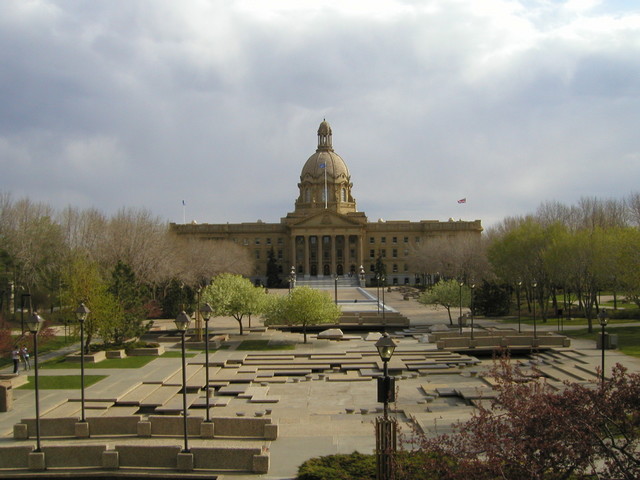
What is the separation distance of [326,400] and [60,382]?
1176 cm

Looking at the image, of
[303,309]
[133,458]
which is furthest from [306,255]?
→ [133,458]

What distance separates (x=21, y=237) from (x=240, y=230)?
7773 cm

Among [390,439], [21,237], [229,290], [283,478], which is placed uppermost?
[21,237]

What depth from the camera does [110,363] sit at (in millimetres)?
32500

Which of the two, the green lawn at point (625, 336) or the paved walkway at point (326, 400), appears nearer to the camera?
the paved walkway at point (326, 400)

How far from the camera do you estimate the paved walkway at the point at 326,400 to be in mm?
17766

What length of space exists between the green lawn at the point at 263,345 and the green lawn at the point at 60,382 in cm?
1080

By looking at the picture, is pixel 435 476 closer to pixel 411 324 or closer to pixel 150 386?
pixel 150 386

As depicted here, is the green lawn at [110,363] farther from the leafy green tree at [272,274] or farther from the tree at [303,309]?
the leafy green tree at [272,274]

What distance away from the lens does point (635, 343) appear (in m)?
34.3

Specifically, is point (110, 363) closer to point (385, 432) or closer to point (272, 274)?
point (385, 432)

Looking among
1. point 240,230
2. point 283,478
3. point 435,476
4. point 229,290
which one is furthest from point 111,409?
point 240,230

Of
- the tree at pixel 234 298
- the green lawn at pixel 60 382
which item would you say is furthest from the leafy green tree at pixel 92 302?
the tree at pixel 234 298

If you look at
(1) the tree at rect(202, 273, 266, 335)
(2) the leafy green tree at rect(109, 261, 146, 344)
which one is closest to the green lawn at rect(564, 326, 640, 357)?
(1) the tree at rect(202, 273, 266, 335)
